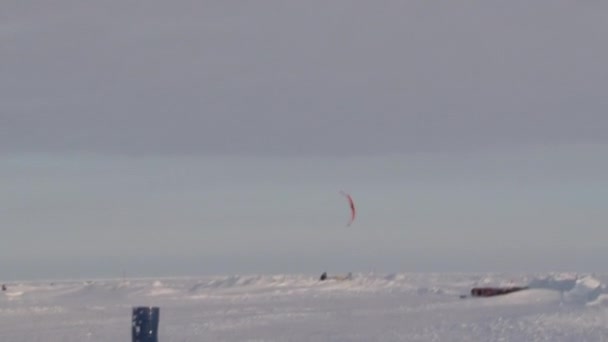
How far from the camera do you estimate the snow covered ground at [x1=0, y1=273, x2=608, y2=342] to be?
2197 centimetres

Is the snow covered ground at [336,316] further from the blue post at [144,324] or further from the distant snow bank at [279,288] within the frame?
the blue post at [144,324]

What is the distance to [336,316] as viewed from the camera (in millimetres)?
27250

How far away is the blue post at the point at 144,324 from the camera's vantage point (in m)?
13.3

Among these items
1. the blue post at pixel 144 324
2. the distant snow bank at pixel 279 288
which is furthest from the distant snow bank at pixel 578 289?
the blue post at pixel 144 324

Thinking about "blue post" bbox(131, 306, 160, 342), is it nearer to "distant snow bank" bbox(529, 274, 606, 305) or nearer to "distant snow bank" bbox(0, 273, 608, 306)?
"distant snow bank" bbox(529, 274, 606, 305)

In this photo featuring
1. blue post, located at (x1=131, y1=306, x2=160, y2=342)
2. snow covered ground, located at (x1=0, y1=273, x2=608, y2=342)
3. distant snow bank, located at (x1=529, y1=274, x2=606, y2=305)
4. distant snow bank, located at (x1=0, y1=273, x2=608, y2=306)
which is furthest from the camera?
distant snow bank, located at (x1=0, y1=273, x2=608, y2=306)

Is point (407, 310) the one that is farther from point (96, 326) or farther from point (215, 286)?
point (215, 286)

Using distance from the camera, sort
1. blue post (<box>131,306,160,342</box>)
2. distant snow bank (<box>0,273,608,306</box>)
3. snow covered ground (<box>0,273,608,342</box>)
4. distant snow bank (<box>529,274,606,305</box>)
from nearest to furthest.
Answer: blue post (<box>131,306,160,342</box>), snow covered ground (<box>0,273,608,342</box>), distant snow bank (<box>529,274,606,305</box>), distant snow bank (<box>0,273,608,306</box>)

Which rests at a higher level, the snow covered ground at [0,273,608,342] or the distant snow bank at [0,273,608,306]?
the distant snow bank at [0,273,608,306]

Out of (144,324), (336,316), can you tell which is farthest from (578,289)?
(144,324)

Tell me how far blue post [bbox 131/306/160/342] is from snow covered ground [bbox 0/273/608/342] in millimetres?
8437

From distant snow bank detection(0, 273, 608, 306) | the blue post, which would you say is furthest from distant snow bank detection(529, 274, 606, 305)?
the blue post

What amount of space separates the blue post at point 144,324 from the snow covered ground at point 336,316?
27.7ft

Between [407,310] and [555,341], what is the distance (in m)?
9.22
